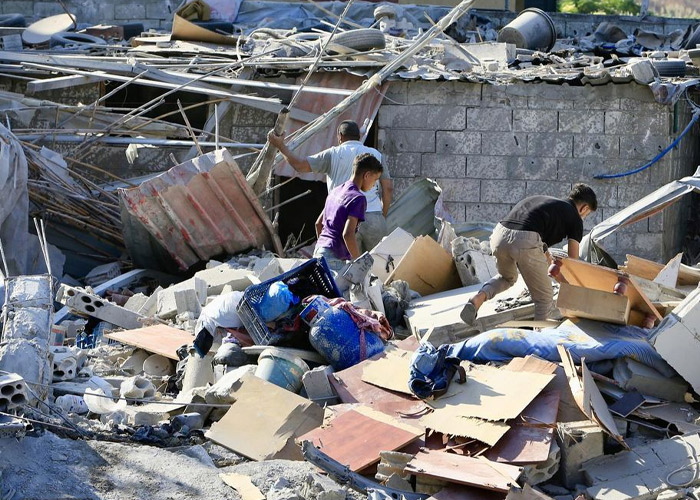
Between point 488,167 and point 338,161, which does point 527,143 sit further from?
point 338,161

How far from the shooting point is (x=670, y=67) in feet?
40.5

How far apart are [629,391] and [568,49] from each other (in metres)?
8.01

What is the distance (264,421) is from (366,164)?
2318mm

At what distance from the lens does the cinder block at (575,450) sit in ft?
20.1

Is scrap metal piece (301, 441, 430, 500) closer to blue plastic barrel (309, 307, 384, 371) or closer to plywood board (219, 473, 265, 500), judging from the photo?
plywood board (219, 473, 265, 500)

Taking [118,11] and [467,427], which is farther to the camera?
[118,11]

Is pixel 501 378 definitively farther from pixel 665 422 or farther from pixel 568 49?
pixel 568 49

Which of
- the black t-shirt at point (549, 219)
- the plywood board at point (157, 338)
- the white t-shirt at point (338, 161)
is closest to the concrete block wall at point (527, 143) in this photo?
the white t-shirt at point (338, 161)

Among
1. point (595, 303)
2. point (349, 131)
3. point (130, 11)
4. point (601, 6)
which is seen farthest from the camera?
point (601, 6)

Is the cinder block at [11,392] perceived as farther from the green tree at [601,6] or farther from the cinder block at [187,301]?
the green tree at [601,6]

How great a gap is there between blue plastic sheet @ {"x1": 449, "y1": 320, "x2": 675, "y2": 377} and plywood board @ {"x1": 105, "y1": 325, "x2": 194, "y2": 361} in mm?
1917

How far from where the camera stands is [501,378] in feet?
21.7

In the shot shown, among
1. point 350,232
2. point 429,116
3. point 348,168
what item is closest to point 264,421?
point 350,232

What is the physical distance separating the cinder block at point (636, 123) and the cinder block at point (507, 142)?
2.79 feet
